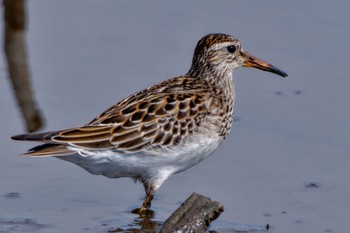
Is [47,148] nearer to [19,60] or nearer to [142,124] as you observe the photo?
[142,124]

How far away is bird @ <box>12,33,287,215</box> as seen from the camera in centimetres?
1004

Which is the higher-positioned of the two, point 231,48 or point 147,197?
point 231,48

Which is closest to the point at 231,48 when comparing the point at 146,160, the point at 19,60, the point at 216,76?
the point at 216,76

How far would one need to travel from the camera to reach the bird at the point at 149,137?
10.0 metres

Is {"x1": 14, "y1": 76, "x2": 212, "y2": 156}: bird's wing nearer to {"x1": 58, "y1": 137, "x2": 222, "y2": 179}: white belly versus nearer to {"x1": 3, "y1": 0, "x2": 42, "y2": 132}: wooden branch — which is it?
{"x1": 58, "y1": 137, "x2": 222, "y2": 179}: white belly

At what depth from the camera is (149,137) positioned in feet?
33.6

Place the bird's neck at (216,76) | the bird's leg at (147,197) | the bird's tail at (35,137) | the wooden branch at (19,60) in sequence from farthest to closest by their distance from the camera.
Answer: the wooden branch at (19,60)
the bird's neck at (216,76)
the bird's leg at (147,197)
the bird's tail at (35,137)

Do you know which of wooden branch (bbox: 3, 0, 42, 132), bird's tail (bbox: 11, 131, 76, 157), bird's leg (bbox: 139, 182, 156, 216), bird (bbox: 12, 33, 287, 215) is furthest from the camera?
wooden branch (bbox: 3, 0, 42, 132)

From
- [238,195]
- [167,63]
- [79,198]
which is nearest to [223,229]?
[238,195]

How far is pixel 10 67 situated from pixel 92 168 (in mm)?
3945

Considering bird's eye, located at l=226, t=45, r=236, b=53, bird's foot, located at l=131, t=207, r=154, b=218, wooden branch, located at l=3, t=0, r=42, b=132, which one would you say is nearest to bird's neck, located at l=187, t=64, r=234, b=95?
bird's eye, located at l=226, t=45, r=236, b=53

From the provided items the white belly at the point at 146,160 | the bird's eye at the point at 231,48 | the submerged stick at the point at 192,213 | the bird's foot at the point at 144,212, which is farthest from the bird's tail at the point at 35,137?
the bird's eye at the point at 231,48

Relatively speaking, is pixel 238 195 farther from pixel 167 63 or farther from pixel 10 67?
pixel 10 67

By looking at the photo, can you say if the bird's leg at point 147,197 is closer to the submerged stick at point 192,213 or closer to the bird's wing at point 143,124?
the bird's wing at point 143,124
